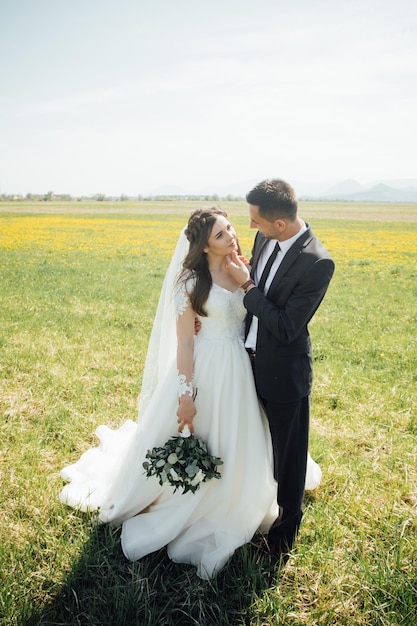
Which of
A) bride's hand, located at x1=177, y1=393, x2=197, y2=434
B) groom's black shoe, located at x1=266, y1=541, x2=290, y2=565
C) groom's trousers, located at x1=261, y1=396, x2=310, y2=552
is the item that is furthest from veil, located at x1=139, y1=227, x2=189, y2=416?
groom's black shoe, located at x1=266, y1=541, x2=290, y2=565

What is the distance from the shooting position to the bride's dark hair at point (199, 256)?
11.0 ft

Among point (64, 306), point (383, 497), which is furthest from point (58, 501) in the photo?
point (64, 306)

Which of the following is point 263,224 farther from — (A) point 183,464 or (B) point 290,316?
(A) point 183,464

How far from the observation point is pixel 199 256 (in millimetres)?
3400

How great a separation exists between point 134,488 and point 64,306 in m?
7.62

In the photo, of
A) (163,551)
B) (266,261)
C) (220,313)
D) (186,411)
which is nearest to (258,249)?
(266,261)

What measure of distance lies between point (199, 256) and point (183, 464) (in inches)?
62.3

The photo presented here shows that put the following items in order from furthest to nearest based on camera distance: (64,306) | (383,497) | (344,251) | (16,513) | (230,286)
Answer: (344,251)
(64,306)
(383,497)
(16,513)
(230,286)

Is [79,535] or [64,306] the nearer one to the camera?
[79,535]

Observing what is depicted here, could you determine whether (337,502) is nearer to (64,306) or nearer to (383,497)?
(383,497)

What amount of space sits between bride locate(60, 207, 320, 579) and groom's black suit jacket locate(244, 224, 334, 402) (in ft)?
1.16

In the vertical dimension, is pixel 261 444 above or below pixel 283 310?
below

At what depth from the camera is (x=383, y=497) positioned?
4.16m

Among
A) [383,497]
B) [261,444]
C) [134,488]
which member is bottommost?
[383,497]
